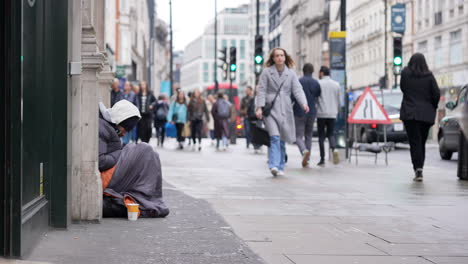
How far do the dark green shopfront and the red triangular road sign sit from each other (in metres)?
13.4

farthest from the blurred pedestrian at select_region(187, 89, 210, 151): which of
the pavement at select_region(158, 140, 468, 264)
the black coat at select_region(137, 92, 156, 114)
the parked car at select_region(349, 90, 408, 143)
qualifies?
the pavement at select_region(158, 140, 468, 264)

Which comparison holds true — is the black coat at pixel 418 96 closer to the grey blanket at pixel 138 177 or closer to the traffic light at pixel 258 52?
the grey blanket at pixel 138 177

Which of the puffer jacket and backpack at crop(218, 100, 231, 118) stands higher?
backpack at crop(218, 100, 231, 118)

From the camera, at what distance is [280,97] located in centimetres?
1530

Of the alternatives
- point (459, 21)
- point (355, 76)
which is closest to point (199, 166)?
point (459, 21)

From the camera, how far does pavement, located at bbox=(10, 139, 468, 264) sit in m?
6.48

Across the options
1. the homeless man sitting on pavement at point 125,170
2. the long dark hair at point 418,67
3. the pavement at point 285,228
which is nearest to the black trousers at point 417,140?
the pavement at point 285,228

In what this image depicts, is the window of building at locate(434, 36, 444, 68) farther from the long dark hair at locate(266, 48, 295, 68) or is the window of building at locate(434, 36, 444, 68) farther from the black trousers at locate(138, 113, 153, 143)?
the long dark hair at locate(266, 48, 295, 68)

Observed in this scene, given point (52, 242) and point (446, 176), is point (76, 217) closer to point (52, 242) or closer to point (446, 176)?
point (52, 242)

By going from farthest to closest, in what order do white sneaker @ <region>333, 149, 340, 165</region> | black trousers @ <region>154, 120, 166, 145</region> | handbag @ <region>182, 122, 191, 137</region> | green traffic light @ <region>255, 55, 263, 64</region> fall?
green traffic light @ <region>255, 55, 263, 64</region>, black trousers @ <region>154, 120, 166, 145</region>, handbag @ <region>182, 122, 191, 137</region>, white sneaker @ <region>333, 149, 340, 165</region>

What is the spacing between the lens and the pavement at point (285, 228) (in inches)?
255

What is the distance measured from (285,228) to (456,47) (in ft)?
162

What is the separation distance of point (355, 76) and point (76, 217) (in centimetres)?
8312

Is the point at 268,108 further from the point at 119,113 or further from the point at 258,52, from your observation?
the point at 258,52
